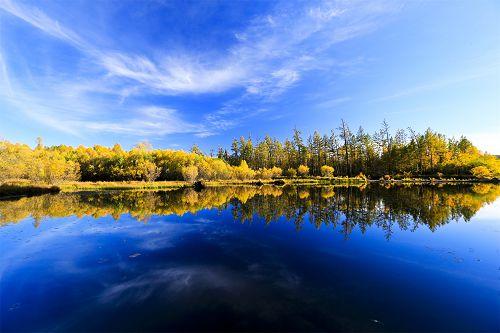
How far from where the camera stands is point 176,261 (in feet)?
31.9

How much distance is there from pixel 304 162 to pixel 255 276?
284ft

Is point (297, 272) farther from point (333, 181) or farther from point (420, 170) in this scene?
point (420, 170)

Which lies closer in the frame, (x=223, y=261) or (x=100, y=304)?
(x=100, y=304)

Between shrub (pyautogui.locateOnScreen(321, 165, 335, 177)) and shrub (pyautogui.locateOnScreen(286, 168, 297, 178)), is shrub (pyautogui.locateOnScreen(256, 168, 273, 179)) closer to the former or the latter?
shrub (pyautogui.locateOnScreen(286, 168, 297, 178))

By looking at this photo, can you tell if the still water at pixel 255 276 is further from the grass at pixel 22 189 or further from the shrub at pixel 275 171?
the shrub at pixel 275 171

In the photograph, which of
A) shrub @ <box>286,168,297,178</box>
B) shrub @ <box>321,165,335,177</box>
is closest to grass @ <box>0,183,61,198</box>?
shrub @ <box>286,168,297,178</box>

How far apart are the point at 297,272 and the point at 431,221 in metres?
12.6

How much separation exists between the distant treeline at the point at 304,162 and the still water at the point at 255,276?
46.7m

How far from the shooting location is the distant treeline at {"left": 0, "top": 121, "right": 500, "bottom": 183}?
62.3m

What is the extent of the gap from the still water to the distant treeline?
46748 mm

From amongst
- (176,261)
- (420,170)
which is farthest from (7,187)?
(420,170)

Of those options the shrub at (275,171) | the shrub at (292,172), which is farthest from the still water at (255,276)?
the shrub at (292,172)

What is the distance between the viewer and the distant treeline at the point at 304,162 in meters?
62.3

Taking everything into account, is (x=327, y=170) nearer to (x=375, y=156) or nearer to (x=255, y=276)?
(x=375, y=156)
